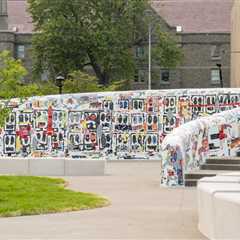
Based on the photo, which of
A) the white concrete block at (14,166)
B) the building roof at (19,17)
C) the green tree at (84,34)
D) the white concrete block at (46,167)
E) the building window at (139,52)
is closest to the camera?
the white concrete block at (46,167)

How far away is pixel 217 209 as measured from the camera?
9.88m

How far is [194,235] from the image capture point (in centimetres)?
1104

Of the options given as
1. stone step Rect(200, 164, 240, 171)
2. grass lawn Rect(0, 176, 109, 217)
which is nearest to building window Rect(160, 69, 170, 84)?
stone step Rect(200, 164, 240, 171)

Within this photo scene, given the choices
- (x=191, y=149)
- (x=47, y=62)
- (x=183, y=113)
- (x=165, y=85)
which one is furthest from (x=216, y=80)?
(x=191, y=149)

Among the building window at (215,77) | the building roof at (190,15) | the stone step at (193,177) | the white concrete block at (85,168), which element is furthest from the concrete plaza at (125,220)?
the building roof at (190,15)

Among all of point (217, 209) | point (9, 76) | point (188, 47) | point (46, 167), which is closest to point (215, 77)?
point (188, 47)

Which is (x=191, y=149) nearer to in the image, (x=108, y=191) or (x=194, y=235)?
(x=108, y=191)

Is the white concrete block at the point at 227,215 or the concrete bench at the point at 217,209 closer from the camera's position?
the white concrete block at the point at 227,215

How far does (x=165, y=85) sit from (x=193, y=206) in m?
72.3

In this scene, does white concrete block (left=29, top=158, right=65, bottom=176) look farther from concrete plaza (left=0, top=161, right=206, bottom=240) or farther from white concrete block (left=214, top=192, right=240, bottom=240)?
white concrete block (left=214, top=192, right=240, bottom=240)

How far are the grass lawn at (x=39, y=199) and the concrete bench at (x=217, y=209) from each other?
11.4ft

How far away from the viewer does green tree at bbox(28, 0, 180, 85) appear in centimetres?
6894

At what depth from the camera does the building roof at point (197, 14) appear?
88.6 m

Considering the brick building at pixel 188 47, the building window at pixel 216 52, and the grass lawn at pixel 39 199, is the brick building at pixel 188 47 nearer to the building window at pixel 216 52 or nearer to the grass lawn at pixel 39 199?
the building window at pixel 216 52
